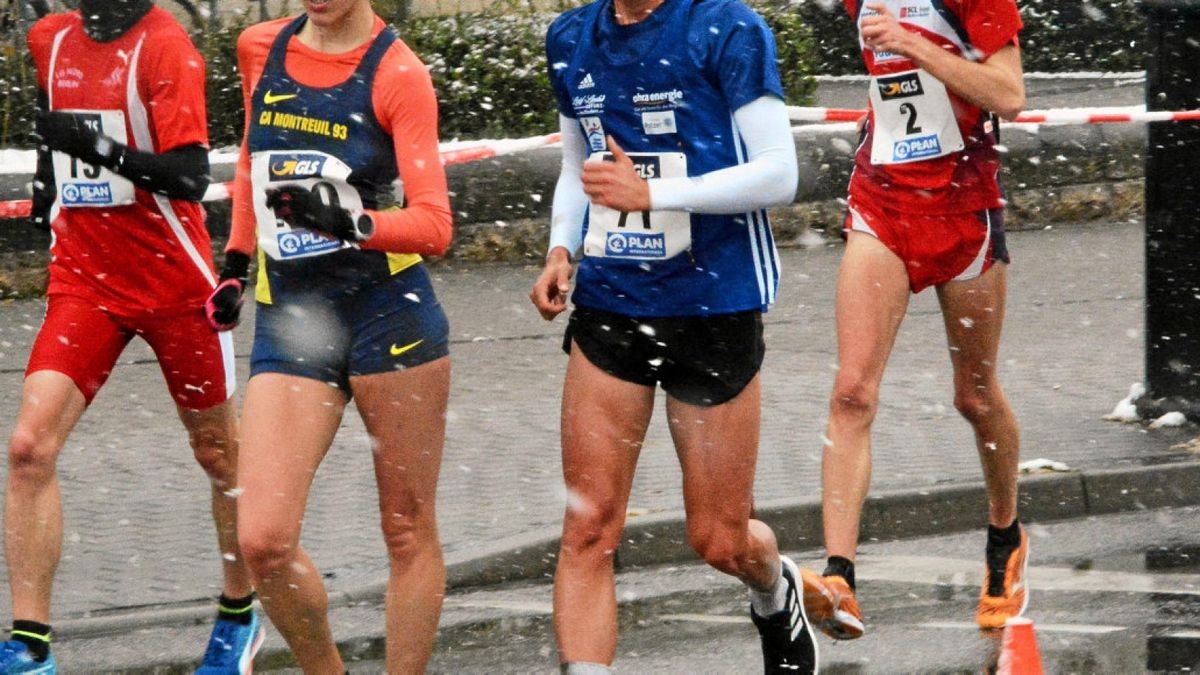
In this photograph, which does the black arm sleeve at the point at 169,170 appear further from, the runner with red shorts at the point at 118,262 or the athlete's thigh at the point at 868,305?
the athlete's thigh at the point at 868,305

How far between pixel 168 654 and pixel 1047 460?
3.64 m

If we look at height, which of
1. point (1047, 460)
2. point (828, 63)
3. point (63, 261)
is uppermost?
point (63, 261)

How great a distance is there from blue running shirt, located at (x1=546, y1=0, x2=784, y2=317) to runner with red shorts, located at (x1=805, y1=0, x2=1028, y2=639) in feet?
3.91

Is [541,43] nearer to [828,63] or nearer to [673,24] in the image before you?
[828,63]

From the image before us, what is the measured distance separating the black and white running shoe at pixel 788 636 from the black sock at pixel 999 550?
3.89ft

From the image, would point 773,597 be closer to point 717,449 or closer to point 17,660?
point 717,449

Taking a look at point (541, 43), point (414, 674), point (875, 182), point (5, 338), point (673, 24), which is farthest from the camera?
point (541, 43)

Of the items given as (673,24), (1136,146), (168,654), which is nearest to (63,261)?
(168,654)

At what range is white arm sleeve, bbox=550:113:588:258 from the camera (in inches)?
209

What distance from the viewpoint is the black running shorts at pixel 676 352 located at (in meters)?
5.12

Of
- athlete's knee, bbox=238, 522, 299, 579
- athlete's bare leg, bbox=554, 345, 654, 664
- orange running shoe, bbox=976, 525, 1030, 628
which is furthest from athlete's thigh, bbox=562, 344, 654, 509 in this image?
orange running shoe, bbox=976, 525, 1030, 628

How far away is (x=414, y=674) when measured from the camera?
5.36 metres

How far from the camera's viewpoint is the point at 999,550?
6758 mm

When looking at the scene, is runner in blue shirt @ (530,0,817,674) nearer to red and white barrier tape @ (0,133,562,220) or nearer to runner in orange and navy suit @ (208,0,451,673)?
runner in orange and navy suit @ (208,0,451,673)
